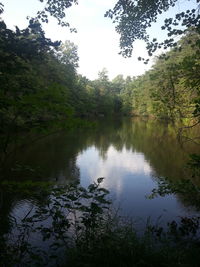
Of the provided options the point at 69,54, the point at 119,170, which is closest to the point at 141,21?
the point at 119,170

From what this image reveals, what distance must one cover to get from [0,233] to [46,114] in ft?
11.3

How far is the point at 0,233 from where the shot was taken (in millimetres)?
5105

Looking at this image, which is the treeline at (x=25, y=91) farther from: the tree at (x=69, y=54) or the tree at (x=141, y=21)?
the tree at (x=69, y=54)

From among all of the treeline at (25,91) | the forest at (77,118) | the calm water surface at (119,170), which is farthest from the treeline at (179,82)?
the treeline at (25,91)

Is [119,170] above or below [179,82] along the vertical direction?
below

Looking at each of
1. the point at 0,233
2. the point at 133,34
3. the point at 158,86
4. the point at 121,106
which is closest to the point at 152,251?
the point at 158,86

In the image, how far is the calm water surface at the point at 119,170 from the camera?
7.29 metres

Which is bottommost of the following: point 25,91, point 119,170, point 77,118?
point 119,170

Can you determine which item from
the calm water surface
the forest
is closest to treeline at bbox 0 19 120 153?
the forest

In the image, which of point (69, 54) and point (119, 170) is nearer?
point (119, 170)

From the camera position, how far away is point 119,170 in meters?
12.2

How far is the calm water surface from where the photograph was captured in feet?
23.9

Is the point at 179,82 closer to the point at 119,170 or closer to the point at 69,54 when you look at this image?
the point at 119,170

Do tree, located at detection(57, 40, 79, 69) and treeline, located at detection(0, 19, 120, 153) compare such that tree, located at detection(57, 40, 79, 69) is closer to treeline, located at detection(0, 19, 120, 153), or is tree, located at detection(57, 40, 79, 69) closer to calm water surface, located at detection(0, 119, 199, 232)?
calm water surface, located at detection(0, 119, 199, 232)
